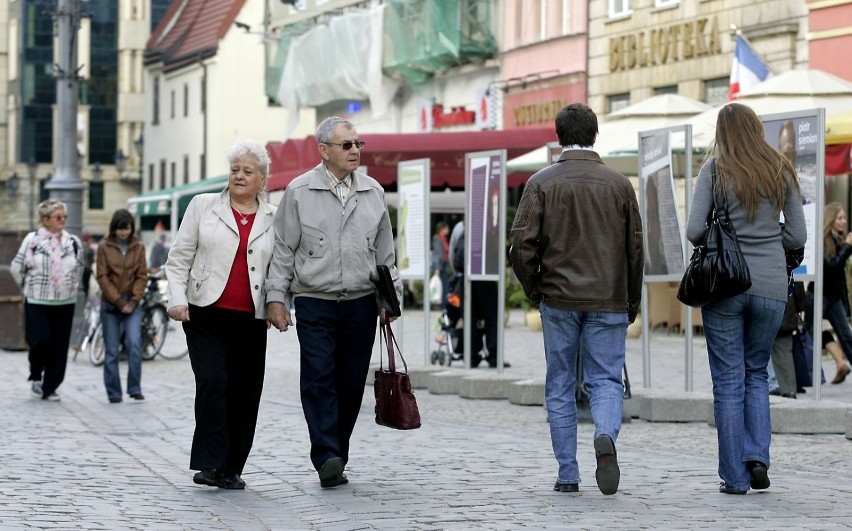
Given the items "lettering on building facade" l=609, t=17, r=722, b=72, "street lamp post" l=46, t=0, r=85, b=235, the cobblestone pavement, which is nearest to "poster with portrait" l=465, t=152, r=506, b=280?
the cobblestone pavement

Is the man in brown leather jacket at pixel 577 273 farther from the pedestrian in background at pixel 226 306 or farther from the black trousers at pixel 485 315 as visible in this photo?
the black trousers at pixel 485 315

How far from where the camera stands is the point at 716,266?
858cm

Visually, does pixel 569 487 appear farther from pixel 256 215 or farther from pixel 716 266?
pixel 256 215

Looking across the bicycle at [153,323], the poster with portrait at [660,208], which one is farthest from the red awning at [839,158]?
the bicycle at [153,323]

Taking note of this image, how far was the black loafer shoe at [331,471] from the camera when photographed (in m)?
9.07

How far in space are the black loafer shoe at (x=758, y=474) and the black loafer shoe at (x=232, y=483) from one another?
2.45 m

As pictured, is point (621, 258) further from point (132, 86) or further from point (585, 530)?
point (132, 86)

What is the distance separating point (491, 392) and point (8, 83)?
84.5 m

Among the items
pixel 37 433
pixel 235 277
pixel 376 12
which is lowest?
pixel 37 433

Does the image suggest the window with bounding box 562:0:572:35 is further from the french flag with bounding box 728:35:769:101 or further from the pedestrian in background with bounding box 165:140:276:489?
the pedestrian in background with bounding box 165:140:276:489

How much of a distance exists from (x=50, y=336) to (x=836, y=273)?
6422mm

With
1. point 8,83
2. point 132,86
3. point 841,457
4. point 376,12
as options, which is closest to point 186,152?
point 132,86

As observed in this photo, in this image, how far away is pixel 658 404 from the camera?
13422mm

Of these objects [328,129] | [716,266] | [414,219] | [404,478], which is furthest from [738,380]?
[414,219]
